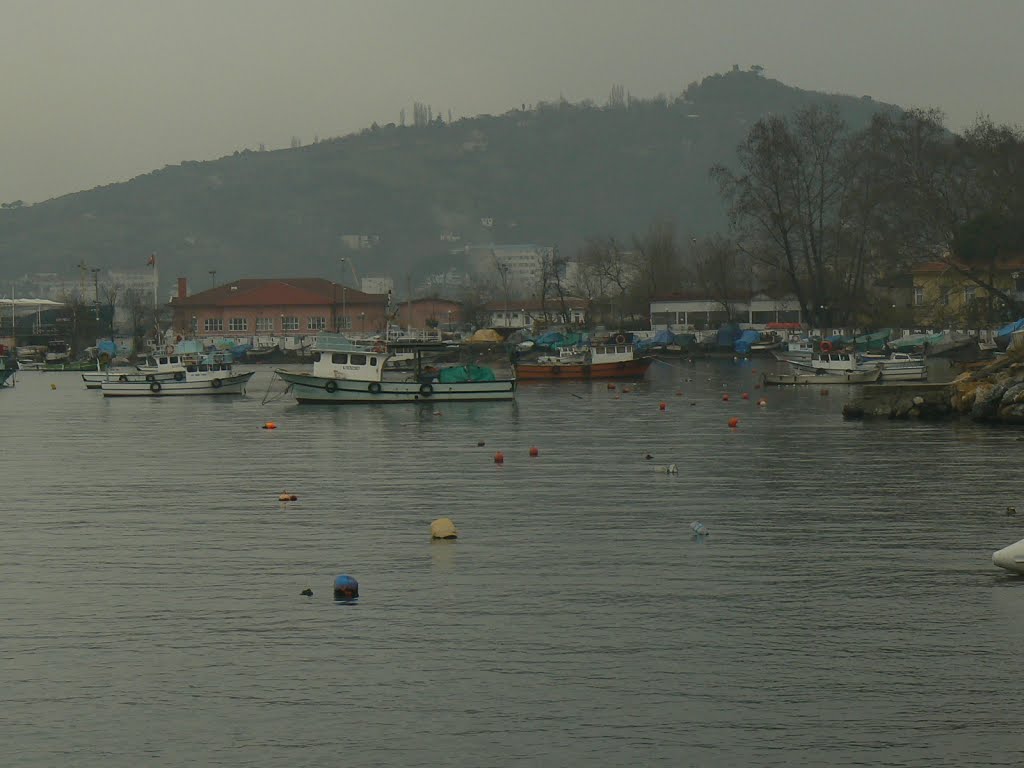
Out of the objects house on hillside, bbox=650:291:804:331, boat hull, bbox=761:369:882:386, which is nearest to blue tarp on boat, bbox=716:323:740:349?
house on hillside, bbox=650:291:804:331

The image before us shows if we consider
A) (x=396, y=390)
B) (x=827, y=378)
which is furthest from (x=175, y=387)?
(x=827, y=378)

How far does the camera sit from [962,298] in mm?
129125

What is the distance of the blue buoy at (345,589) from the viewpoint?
21.5 metres

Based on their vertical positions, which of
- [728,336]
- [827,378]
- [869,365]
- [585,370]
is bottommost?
[827,378]

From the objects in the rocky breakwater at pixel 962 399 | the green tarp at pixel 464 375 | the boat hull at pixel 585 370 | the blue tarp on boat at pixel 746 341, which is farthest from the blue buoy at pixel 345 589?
the blue tarp on boat at pixel 746 341

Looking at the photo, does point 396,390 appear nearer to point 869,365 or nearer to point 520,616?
point 869,365

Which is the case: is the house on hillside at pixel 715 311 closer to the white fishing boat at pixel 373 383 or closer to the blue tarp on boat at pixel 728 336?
the blue tarp on boat at pixel 728 336

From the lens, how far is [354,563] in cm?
2441

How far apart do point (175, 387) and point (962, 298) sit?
69358 mm

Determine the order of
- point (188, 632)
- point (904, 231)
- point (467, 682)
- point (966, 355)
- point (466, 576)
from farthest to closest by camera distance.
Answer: point (904, 231)
point (966, 355)
point (466, 576)
point (188, 632)
point (467, 682)

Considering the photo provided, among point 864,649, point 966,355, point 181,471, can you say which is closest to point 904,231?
point 966,355

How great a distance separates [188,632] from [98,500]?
52.7 ft

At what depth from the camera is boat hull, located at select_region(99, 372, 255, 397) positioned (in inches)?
3649

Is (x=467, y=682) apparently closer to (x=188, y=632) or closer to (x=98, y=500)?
(x=188, y=632)
